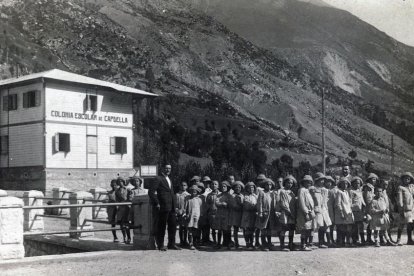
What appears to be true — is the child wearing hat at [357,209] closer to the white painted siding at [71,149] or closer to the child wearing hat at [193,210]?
the child wearing hat at [193,210]

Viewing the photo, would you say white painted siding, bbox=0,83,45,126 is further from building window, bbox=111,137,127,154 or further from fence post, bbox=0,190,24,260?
fence post, bbox=0,190,24,260

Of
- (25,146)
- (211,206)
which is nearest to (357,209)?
(211,206)

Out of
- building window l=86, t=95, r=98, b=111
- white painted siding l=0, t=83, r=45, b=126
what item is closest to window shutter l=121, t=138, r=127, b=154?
building window l=86, t=95, r=98, b=111

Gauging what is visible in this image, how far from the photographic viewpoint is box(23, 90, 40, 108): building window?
3105 centimetres

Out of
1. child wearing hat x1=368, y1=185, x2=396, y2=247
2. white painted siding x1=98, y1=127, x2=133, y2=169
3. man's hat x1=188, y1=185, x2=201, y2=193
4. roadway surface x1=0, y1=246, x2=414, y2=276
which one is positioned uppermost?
white painted siding x1=98, y1=127, x2=133, y2=169

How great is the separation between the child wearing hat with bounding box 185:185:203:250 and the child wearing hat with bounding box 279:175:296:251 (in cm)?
173

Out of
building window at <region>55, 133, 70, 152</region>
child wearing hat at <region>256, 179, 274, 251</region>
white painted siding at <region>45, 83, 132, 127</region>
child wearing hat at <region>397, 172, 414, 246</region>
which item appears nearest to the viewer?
child wearing hat at <region>256, 179, 274, 251</region>

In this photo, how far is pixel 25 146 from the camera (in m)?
31.4

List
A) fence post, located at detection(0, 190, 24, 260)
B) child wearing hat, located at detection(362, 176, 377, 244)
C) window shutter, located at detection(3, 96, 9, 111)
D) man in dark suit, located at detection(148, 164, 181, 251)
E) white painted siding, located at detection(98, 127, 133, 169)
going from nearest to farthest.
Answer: fence post, located at detection(0, 190, 24, 260) → man in dark suit, located at detection(148, 164, 181, 251) → child wearing hat, located at detection(362, 176, 377, 244) → window shutter, located at detection(3, 96, 9, 111) → white painted siding, located at detection(98, 127, 133, 169)

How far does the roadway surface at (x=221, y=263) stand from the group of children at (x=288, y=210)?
738mm

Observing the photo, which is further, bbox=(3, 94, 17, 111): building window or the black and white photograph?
bbox=(3, 94, 17, 111): building window

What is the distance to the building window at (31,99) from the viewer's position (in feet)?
102

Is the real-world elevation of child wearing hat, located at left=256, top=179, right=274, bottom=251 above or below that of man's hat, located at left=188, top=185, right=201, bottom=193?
below

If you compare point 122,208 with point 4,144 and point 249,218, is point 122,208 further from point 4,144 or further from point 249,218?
point 4,144
